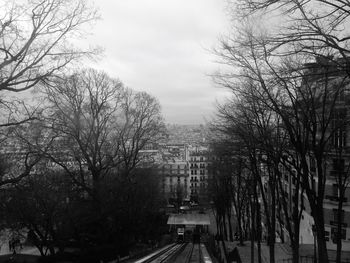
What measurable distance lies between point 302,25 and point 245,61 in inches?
180

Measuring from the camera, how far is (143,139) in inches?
1491

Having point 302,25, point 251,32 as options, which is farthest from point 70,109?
point 302,25

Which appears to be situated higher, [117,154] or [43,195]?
[117,154]

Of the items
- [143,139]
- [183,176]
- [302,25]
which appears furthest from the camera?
[183,176]

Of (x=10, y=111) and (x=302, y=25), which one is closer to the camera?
(x=302, y=25)

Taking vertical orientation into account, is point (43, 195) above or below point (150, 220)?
above

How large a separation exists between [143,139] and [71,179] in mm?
8655

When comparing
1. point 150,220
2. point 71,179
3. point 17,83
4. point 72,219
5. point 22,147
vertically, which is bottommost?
point 150,220

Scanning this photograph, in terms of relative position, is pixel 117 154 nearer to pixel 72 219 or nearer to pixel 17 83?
pixel 72 219

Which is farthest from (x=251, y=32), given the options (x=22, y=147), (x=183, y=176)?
(x=183, y=176)

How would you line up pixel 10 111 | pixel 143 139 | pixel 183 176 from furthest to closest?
pixel 183 176, pixel 143 139, pixel 10 111

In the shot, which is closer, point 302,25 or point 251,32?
point 302,25

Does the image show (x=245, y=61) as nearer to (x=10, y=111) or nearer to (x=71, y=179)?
(x=10, y=111)

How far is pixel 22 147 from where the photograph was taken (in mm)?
21719
